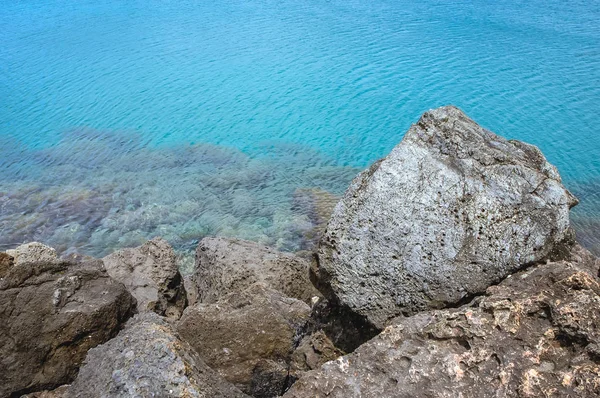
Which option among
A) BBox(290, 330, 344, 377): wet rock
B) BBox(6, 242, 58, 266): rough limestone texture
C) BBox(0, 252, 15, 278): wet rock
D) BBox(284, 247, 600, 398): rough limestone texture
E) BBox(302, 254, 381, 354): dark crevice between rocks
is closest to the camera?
BBox(284, 247, 600, 398): rough limestone texture

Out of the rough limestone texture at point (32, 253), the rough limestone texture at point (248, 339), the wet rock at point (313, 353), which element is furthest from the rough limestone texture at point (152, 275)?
the wet rock at point (313, 353)

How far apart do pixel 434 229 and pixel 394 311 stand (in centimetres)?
55

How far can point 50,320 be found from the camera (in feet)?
11.7

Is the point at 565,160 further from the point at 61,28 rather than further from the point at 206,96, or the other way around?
the point at 61,28

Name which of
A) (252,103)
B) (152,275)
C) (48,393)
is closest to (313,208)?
(152,275)

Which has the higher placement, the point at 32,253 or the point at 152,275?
the point at 32,253

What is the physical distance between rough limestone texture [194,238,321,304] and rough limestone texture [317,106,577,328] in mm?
1859

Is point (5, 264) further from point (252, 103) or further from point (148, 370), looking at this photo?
point (252, 103)

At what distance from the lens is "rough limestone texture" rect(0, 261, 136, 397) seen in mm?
3395

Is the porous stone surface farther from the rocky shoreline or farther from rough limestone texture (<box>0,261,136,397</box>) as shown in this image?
rough limestone texture (<box>0,261,136,397</box>)

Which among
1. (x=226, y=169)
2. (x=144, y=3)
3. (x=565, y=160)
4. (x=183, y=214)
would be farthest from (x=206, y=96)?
(x=144, y=3)

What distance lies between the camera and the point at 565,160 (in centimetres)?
1018

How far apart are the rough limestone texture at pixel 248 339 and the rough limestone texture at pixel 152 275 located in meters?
1.12

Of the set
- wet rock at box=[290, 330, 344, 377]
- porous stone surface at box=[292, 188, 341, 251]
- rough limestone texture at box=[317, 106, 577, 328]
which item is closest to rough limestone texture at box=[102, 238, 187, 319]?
wet rock at box=[290, 330, 344, 377]
